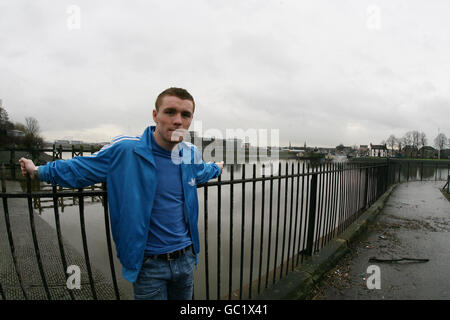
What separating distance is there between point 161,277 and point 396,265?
3913mm

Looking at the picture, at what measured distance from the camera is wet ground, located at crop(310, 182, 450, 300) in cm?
301

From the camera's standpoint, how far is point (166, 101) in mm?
1632

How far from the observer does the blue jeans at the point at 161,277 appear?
64.2 inches

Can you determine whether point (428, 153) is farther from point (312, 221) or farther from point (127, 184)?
point (127, 184)

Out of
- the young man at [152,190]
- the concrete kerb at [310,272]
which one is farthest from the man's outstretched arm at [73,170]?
the concrete kerb at [310,272]

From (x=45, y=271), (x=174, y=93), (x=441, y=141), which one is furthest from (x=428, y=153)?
(x=45, y=271)

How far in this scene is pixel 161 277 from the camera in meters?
1.65

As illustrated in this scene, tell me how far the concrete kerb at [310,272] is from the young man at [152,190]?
143 cm

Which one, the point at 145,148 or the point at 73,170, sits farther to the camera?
the point at 145,148

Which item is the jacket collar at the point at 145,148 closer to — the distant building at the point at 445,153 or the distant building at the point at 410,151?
the distant building at the point at 410,151
